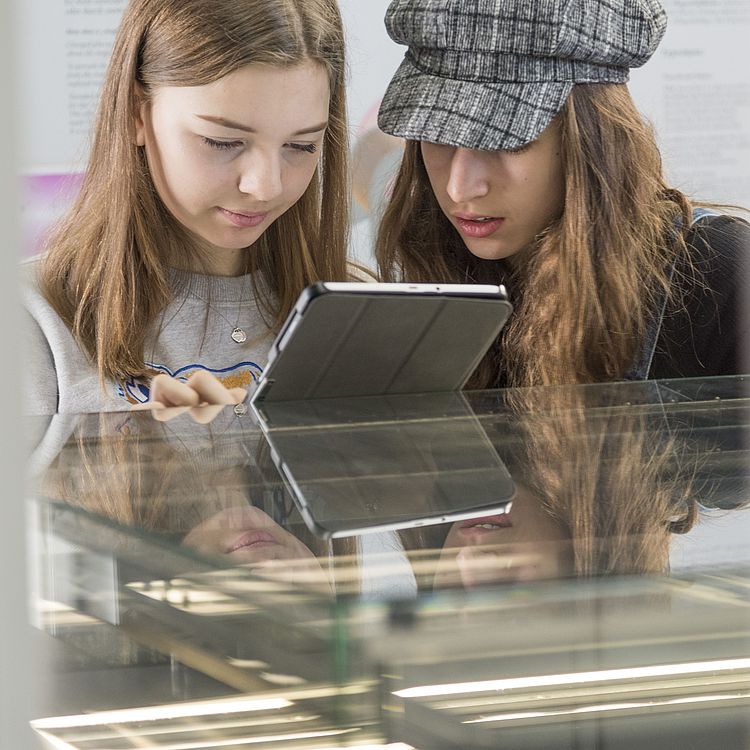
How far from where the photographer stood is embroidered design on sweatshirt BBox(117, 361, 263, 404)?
102 centimetres

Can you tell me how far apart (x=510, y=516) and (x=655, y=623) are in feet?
0.26

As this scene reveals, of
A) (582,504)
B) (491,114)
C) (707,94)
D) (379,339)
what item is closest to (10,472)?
(582,504)

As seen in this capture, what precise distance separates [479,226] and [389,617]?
925mm

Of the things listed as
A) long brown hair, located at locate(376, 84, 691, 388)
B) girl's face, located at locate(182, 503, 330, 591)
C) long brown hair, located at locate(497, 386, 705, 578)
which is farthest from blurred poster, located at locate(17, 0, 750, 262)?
girl's face, located at locate(182, 503, 330, 591)

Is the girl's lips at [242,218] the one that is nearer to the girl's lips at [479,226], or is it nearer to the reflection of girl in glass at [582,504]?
the girl's lips at [479,226]

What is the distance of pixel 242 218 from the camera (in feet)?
3.47

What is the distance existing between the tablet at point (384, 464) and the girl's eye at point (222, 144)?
528 millimetres

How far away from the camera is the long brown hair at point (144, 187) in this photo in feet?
3.31

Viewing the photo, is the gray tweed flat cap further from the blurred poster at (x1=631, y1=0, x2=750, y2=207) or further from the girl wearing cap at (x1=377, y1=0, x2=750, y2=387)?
the blurred poster at (x1=631, y1=0, x2=750, y2=207)

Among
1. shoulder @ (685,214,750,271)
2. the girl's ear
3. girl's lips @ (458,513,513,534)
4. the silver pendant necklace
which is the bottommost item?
the silver pendant necklace

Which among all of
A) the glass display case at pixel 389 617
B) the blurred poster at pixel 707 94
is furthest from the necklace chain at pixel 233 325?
the blurred poster at pixel 707 94

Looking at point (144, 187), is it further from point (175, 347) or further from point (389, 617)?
point (389, 617)

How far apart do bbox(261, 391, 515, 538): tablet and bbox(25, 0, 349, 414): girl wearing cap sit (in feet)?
1.71

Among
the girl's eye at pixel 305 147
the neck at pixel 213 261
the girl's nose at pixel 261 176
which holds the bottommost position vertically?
the neck at pixel 213 261
